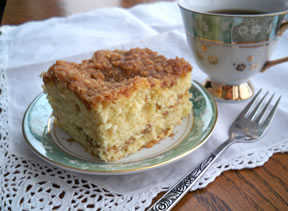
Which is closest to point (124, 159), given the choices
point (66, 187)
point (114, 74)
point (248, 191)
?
point (66, 187)

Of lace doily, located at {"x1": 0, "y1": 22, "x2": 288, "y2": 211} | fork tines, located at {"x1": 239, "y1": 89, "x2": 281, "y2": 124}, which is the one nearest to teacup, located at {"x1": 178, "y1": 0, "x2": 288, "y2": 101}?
fork tines, located at {"x1": 239, "y1": 89, "x2": 281, "y2": 124}

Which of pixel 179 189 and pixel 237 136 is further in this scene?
pixel 237 136

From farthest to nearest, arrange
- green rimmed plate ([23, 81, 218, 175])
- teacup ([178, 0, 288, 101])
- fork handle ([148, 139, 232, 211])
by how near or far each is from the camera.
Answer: teacup ([178, 0, 288, 101]) → green rimmed plate ([23, 81, 218, 175]) → fork handle ([148, 139, 232, 211])

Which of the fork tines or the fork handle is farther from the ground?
the fork handle

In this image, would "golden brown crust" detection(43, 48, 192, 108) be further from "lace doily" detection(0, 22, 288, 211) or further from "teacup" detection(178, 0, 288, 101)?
"lace doily" detection(0, 22, 288, 211)

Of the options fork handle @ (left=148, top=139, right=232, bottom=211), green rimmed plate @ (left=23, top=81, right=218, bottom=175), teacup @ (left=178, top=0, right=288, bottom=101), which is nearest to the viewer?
fork handle @ (left=148, top=139, right=232, bottom=211)

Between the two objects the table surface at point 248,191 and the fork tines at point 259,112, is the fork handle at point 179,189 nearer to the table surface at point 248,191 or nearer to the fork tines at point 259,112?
the table surface at point 248,191

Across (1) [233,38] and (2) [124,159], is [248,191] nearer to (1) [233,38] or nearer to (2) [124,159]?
(2) [124,159]
